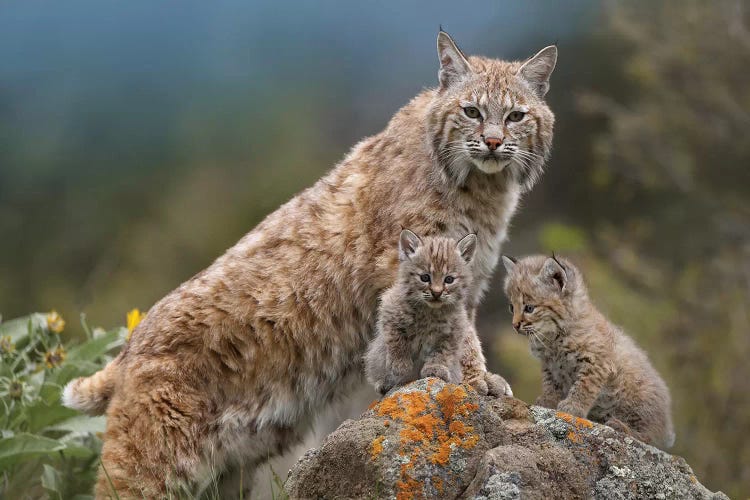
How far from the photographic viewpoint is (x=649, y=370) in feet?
19.8

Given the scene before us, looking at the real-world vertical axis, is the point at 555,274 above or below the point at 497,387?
above

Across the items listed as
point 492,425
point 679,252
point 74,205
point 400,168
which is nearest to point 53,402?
point 400,168

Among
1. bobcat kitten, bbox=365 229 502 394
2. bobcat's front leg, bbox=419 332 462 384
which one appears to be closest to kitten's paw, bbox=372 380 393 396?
bobcat kitten, bbox=365 229 502 394

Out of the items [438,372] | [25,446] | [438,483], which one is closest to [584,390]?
[438,372]

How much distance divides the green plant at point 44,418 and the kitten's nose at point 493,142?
122 inches

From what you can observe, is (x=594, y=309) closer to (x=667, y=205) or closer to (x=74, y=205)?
(x=667, y=205)

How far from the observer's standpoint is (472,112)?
6668mm

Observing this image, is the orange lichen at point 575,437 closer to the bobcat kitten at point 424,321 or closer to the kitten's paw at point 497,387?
the kitten's paw at point 497,387

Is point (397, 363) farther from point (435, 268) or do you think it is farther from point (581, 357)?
point (581, 357)

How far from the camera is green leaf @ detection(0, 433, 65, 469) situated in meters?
7.06

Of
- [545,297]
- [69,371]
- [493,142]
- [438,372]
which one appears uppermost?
[493,142]

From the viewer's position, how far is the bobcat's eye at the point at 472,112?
6.66m

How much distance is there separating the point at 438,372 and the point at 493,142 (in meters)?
1.43

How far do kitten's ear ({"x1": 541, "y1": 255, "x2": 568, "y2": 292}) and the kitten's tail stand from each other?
2628 millimetres
